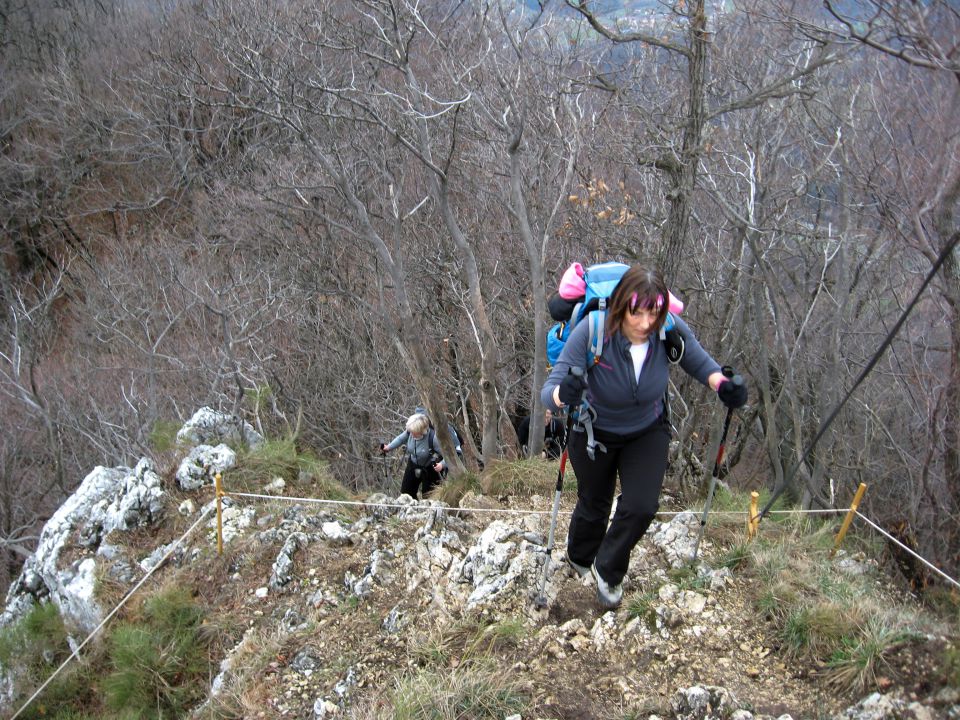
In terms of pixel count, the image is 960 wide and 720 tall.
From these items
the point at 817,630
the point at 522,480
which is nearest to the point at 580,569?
the point at 817,630

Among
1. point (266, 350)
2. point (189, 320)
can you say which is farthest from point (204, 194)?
point (266, 350)

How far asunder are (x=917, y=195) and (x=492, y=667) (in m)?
5.26

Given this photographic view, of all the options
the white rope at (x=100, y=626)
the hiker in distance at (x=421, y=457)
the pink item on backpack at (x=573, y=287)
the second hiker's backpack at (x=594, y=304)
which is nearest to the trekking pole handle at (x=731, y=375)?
the second hiker's backpack at (x=594, y=304)

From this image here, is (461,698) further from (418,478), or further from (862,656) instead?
(418,478)

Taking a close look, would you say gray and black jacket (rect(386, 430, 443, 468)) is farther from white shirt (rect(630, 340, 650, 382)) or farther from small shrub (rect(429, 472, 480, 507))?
white shirt (rect(630, 340, 650, 382))

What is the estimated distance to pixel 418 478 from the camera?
800 cm

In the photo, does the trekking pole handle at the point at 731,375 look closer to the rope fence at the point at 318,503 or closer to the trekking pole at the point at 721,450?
the trekking pole at the point at 721,450

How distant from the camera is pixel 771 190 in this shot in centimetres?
962

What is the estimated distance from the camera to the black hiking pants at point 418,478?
7957 millimetres

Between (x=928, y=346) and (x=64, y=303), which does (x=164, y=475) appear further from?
(x=64, y=303)

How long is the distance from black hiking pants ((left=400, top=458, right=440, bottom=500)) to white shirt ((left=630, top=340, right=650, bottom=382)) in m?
4.69

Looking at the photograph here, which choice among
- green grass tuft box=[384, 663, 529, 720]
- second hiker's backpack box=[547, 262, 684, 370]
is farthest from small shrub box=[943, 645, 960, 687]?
green grass tuft box=[384, 663, 529, 720]

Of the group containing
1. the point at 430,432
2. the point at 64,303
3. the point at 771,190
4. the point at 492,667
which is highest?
the point at 771,190

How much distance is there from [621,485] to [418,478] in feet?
15.0
